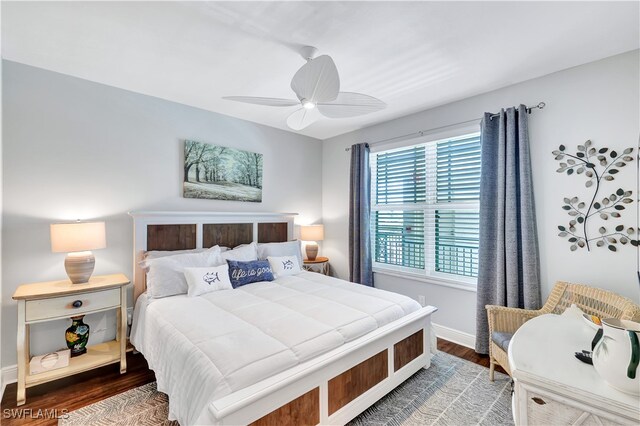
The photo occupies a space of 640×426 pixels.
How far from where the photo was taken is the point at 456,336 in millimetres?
3111

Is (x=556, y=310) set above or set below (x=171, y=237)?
Result: below

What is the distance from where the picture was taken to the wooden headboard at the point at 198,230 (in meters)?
2.86

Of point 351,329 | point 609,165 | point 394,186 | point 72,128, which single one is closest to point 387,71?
point 394,186

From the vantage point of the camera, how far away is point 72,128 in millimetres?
2613

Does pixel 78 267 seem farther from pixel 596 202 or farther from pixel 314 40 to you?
pixel 596 202

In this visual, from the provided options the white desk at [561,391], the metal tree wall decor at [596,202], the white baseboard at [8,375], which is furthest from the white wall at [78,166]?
the metal tree wall decor at [596,202]

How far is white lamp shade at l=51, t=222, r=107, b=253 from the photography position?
2.24 meters

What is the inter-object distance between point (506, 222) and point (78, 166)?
4.04m

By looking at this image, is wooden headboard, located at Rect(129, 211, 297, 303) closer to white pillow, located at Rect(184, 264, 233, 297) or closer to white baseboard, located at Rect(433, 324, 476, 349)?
white pillow, located at Rect(184, 264, 233, 297)

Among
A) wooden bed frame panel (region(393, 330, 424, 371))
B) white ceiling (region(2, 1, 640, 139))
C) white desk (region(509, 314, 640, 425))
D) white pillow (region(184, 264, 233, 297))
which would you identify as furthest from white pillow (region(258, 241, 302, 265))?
white desk (region(509, 314, 640, 425))

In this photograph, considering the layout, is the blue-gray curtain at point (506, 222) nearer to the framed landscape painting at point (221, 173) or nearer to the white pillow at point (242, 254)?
the white pillow at point (242, 254)

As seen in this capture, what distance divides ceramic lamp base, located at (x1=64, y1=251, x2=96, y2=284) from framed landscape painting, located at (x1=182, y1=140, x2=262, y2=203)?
1140mm

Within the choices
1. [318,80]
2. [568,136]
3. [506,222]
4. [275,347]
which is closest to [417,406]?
[275,347]

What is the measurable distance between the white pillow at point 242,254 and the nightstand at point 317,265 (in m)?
0.94
